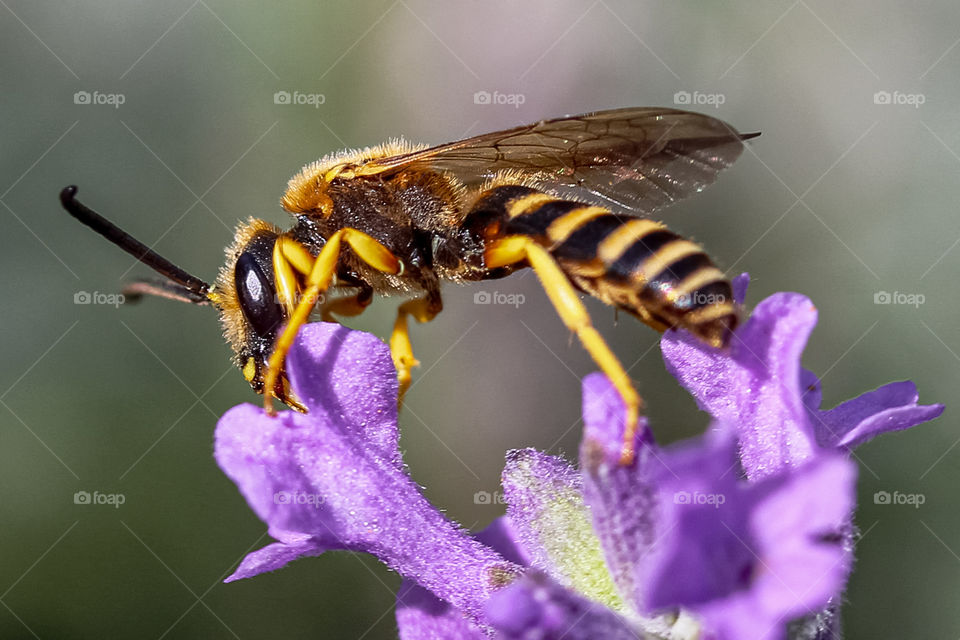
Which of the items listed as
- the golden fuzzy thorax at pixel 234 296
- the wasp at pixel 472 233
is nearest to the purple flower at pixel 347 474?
the wasp at pixel 472 233

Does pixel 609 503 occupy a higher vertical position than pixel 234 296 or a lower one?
lower

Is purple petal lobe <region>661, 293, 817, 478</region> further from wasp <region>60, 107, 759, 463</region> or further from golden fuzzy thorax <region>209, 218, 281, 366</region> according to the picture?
golden fuzzy thorax <region>209, 218, 281, 366</region>

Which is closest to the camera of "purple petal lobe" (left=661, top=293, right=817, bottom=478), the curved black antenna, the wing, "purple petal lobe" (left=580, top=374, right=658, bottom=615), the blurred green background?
"purple petal lobe" (left=580, top=374, right=658, bottom=615)

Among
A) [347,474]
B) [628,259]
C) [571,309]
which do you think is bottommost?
[347,474]

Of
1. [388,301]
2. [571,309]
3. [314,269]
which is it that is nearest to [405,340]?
[314,269]

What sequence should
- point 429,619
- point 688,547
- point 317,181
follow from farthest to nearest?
point 317,181 → point 429,619 → point 688,547

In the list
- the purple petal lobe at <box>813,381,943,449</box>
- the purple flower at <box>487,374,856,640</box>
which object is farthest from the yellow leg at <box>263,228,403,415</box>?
the purple petal lobe at <box>813,381,943,449</box>

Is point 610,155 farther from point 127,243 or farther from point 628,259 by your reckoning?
point 127,243

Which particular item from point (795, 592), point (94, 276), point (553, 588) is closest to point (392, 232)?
point (553, 588)
